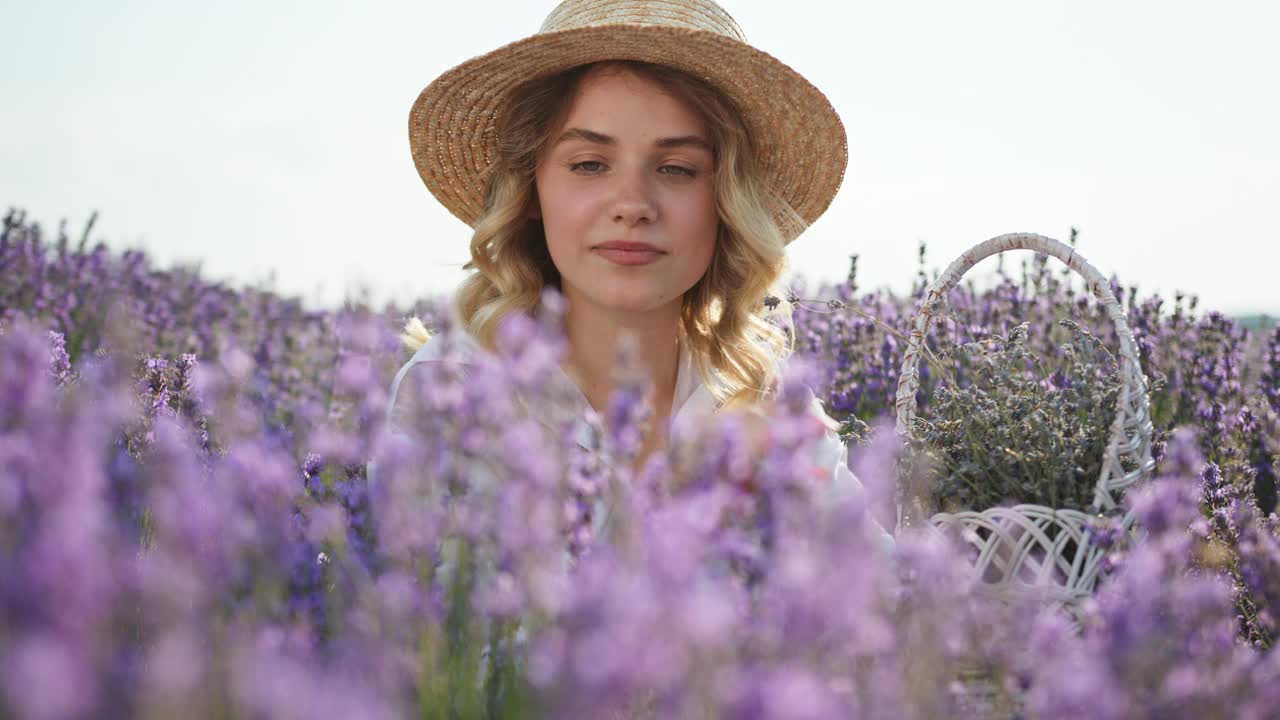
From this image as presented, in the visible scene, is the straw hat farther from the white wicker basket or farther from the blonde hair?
the white wicker basket

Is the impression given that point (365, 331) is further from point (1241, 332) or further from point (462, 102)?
point (1241, 332)

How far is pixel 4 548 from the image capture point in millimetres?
769

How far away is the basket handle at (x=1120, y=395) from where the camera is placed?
2285mm

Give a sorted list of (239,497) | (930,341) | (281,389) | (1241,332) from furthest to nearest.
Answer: (1241,332) → (281,389) → (930,341) → (239,497)

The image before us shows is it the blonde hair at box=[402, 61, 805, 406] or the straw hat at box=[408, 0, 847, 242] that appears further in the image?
the blonde hair at box=[402, 61, 805, 406]

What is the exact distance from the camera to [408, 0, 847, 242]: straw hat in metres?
2.37

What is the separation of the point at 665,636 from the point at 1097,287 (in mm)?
1970

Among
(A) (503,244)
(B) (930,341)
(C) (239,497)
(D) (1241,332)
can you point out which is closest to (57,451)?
(C) (239,497)

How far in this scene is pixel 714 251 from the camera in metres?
2.87

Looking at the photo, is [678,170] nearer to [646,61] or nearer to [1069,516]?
[646,61]

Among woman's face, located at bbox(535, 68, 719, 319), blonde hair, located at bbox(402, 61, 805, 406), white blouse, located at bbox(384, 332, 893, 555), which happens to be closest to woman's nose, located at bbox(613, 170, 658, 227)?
woman's face, located at bbox(535, 68, 719, 319)

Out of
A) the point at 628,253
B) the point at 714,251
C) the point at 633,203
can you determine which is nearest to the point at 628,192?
the point at 633,203

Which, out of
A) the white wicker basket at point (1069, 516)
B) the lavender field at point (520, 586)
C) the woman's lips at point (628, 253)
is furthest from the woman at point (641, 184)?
the lavender field at point (520, 586)

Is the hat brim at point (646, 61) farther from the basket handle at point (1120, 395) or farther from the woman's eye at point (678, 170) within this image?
the basket handle at point (1120, 395)
